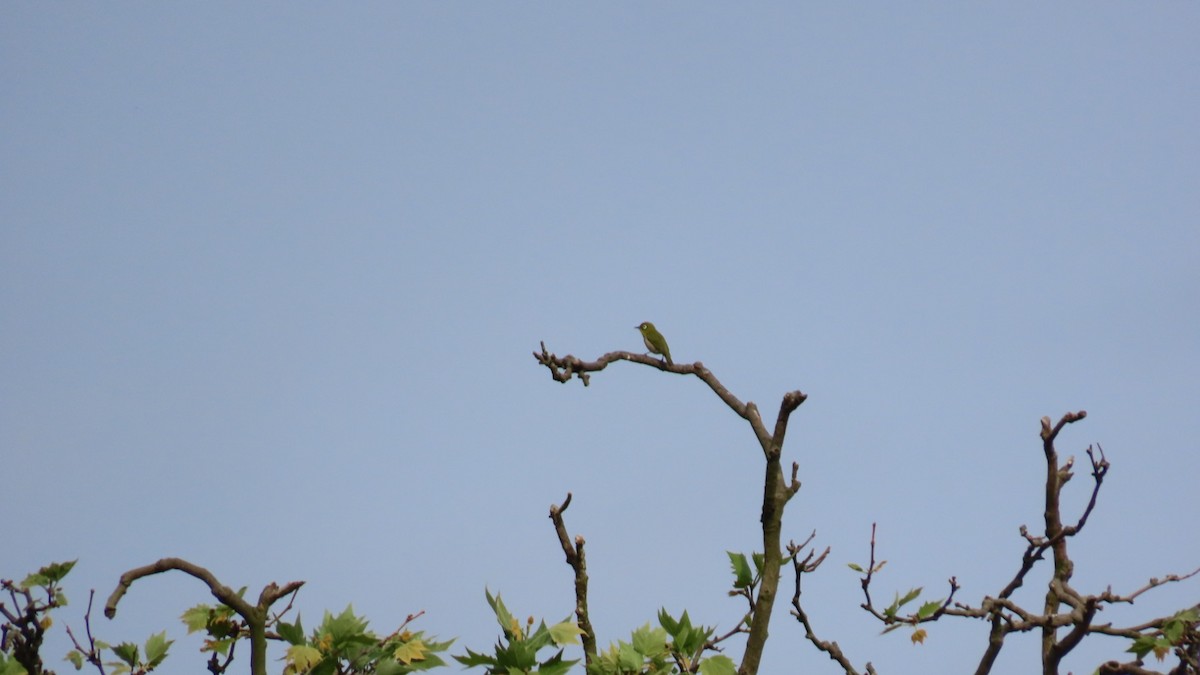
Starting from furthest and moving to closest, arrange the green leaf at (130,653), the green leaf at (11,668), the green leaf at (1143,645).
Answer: the green leaf at (130,653)
the green leaf at (1143,645)
the green leaf at (11,668)

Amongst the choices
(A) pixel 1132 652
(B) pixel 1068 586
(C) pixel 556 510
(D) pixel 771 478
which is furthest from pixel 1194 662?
(C) pixel 556 510

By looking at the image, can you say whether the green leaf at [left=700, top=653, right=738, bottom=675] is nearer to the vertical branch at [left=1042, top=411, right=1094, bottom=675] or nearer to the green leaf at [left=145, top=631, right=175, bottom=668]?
the vertical branch at [left=1042, top=411, right=1094, bottom=675]

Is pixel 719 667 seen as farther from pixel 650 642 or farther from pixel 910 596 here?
pixel 910 596

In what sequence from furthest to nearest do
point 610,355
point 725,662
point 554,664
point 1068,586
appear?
point 1068,586 < point 610,355 < point 725,662 < point 554,664

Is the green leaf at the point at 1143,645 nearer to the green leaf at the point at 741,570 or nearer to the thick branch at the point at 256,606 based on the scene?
the green leaf at the point at 741,570

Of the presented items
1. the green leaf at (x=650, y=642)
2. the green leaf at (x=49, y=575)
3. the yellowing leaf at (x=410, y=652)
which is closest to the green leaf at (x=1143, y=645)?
the green leaf at (x=650, y=642)

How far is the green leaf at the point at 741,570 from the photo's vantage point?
4.89 metres

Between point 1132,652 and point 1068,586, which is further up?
point 1068,586

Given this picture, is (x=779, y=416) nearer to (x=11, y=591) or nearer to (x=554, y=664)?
(x=554, y=664)

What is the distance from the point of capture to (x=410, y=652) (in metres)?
3.83

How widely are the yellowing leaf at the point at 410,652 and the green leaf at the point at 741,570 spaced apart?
5.14ft

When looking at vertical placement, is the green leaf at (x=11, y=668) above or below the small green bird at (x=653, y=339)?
below

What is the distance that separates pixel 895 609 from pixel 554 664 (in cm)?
255

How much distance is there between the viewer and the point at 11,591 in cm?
623
